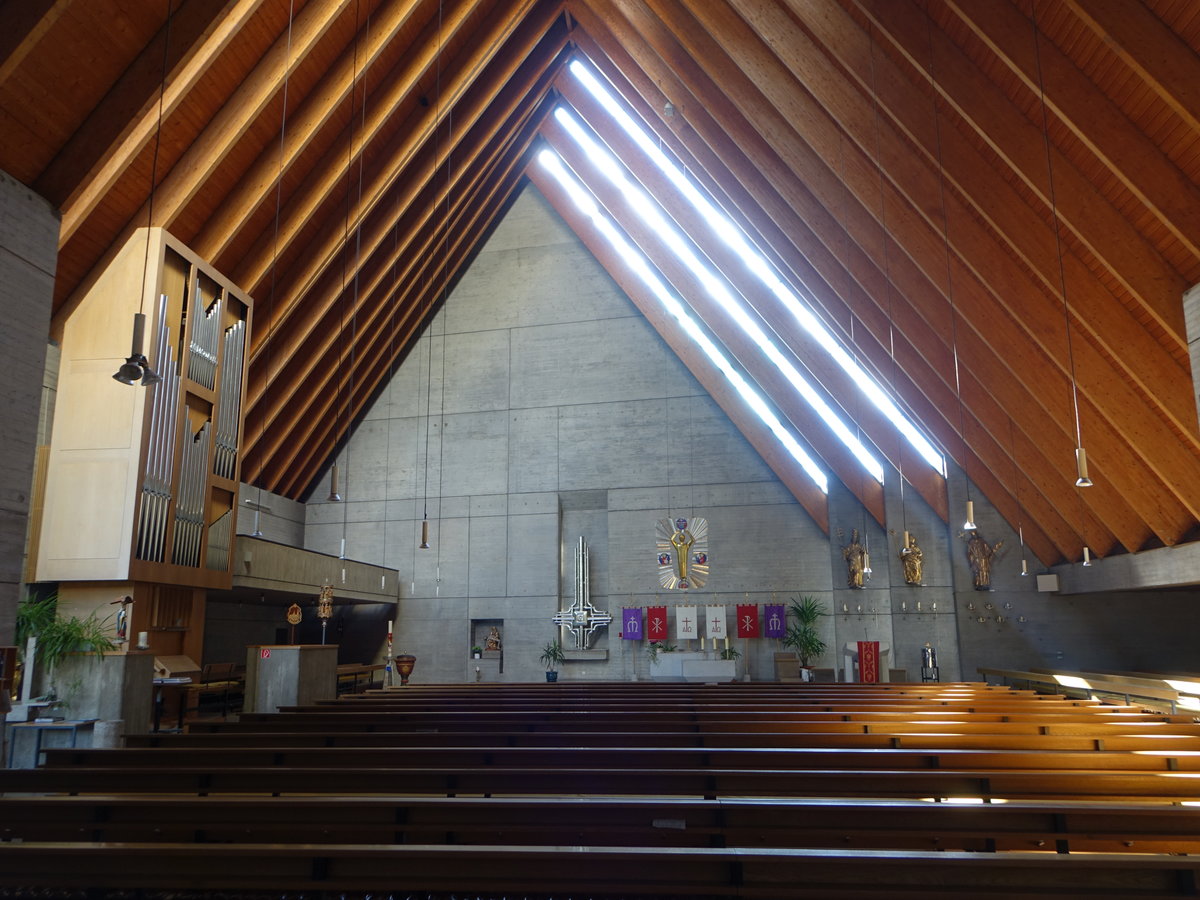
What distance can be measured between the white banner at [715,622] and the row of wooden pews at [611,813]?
10209 millimetres

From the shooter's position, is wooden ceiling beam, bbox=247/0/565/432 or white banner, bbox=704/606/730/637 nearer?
wooden ceiling beam, bbox=247/0/565/432

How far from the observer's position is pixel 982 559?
1451cm

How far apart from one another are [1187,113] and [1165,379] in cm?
307

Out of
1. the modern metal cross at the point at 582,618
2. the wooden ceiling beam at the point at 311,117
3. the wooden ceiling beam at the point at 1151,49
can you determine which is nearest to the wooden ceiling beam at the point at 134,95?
the wooden ceiling beam at the point at 311,117

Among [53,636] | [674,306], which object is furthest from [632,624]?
[53,636]

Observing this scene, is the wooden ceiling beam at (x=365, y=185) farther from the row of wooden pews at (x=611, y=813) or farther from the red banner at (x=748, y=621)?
the red banner at (x=748, y=621)

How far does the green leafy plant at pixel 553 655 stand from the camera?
52.7ft

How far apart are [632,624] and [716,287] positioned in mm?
6228

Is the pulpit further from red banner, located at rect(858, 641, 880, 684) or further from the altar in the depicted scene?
red banner, located at rect(858, 641, 880, 684)

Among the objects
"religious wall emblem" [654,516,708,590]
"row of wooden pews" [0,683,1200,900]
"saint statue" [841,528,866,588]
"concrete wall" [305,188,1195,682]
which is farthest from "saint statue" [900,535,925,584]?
"row of wooden pews" [0,683,1200,900]

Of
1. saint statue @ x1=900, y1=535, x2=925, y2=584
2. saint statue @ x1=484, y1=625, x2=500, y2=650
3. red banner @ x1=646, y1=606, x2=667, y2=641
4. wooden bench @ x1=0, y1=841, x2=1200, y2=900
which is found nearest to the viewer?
wooden bench @ x1=0, y1=841, x2=1200, y2=900

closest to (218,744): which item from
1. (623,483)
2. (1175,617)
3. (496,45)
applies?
(496,45)

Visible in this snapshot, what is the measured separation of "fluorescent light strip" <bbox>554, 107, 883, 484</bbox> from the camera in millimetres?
14422

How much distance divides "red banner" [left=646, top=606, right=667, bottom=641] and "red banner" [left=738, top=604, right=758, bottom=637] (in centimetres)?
136
